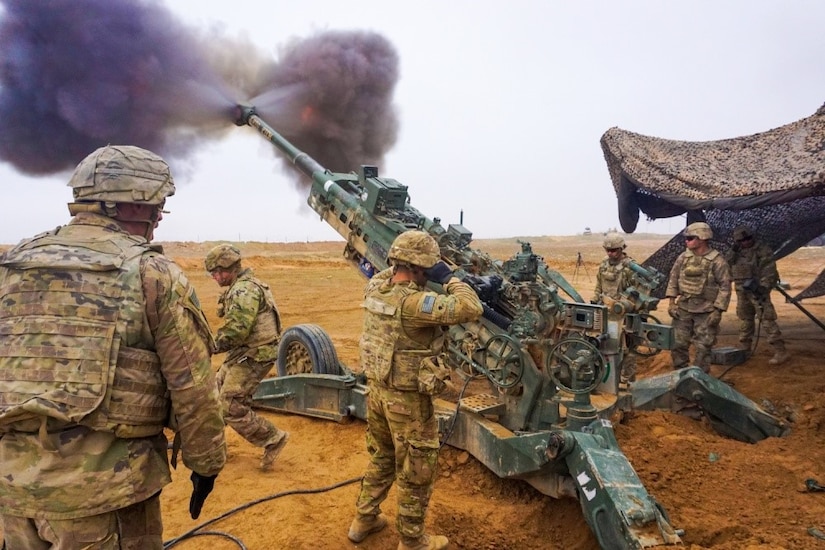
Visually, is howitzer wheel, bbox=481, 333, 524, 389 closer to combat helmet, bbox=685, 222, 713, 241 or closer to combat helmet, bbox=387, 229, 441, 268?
combat helmet, bbox=387, 229, 441, 268

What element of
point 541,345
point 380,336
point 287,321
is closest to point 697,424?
point 541,345

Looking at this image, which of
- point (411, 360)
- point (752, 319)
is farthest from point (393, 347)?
point (752, 319)

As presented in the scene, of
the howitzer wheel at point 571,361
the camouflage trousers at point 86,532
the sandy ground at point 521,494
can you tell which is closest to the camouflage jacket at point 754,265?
the sandy ground at point 521,494

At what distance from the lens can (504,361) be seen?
4.63m

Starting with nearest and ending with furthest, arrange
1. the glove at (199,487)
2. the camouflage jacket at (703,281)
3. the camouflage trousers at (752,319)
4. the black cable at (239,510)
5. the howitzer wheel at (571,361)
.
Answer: the glove at (199,487) < the black cable at (239,510) < the howitzer wheel at (571,361) < the camouflage jacket at (703,281) < the camouflage trousers at (752,319)

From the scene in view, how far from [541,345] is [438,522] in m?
1.41

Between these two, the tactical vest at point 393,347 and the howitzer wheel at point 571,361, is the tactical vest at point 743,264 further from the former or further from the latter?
the tactical vest at point 393,347

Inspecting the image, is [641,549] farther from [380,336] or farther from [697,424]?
[697,424]

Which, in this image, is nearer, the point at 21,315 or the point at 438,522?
the point at 21,315

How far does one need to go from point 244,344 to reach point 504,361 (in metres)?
2.04

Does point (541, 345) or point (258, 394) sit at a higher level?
point (541, 345)

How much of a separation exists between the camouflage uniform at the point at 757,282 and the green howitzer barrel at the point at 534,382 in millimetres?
4217

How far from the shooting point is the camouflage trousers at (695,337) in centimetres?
723

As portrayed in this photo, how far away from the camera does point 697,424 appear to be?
5121 millimetres
